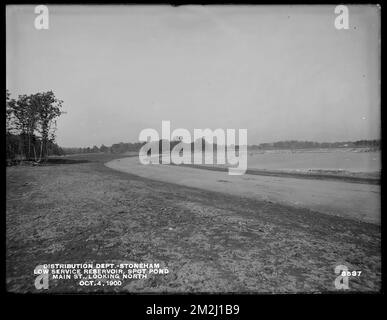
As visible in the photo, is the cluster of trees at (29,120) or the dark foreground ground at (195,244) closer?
the dark foreground ground at (195,244)

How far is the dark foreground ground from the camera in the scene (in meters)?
3.72

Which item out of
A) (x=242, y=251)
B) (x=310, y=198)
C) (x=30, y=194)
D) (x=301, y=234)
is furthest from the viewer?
(x=310, y=198)

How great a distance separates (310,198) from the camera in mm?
10008

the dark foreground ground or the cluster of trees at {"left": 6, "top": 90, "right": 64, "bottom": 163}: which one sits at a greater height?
the cluster of trees at {"left": 6, "top": 90, "right": 64, "bottom": 163}

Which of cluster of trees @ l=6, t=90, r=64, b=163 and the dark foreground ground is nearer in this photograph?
the dark foreground ground

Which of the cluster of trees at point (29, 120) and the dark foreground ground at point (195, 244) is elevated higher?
the cluster of trees at point (29, 120)

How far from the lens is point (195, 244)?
4715mm

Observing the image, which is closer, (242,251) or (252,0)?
(252,0)

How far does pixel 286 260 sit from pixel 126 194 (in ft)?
23.1

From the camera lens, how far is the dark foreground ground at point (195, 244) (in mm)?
3721

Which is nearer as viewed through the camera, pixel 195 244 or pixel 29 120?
pixel 195 244

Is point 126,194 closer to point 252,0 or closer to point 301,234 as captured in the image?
point 301,234
